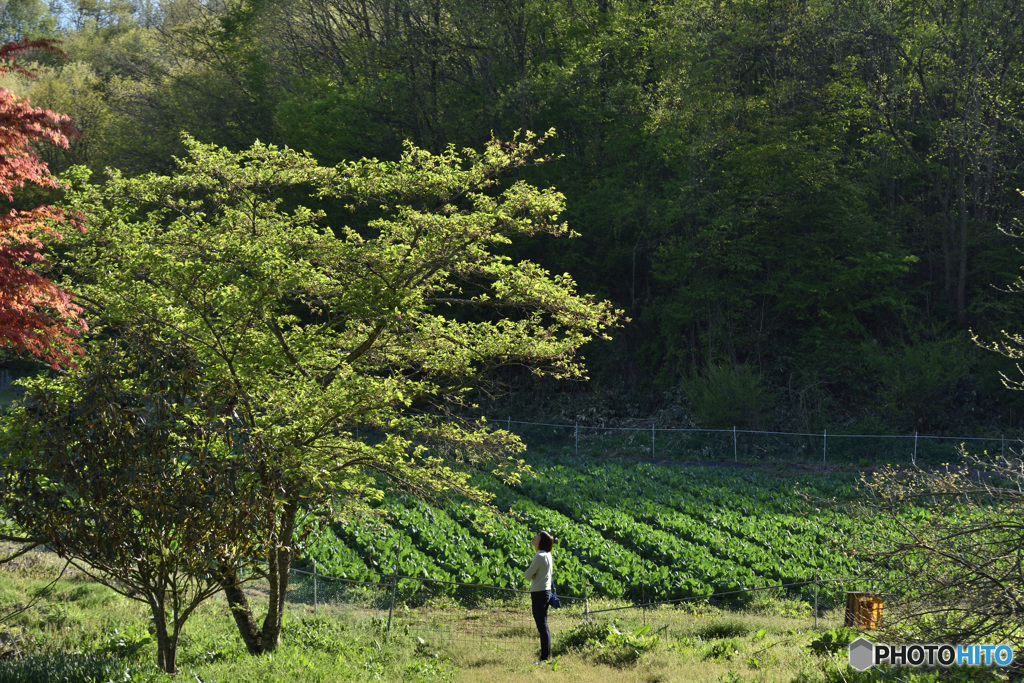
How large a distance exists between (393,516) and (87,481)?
10.0 meters

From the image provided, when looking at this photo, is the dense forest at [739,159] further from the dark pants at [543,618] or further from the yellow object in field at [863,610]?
the dark pants at [543,618]

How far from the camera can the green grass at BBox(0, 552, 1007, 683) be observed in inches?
318

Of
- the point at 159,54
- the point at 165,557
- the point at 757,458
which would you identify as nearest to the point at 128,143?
the point at 159,54

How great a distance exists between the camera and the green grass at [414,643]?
8.08 metres

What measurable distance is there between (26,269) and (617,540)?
40.2 feet

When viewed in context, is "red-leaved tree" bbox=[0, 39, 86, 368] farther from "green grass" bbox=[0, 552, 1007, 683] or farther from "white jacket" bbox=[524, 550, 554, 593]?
"white jacket" bbox=[524, 550, 554, 593]

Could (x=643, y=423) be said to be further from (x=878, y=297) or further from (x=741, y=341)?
(x=878, y=297)

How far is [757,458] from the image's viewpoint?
26.4m

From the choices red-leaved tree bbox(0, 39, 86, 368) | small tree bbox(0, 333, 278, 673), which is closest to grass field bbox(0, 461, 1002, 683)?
small tree bbox(0, 333, 278, 673)

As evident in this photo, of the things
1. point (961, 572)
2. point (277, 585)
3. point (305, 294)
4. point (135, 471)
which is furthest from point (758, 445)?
point (135, 471)

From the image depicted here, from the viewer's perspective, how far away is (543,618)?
31.3 feet

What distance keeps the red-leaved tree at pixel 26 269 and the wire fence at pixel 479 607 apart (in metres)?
5.65

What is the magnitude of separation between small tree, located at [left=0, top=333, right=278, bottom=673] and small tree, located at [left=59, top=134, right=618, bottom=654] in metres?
0.36
